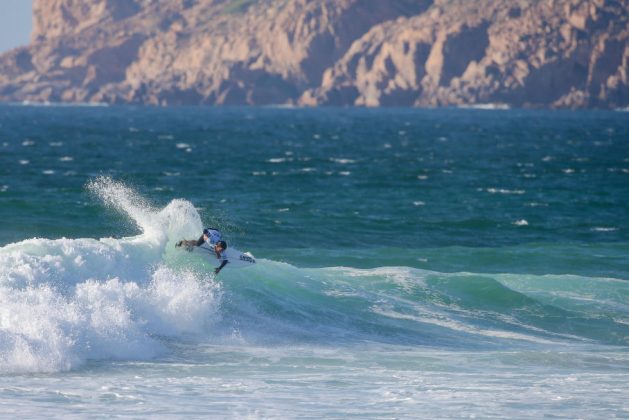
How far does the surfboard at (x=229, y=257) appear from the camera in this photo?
76.2 feet

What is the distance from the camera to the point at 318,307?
2383cm

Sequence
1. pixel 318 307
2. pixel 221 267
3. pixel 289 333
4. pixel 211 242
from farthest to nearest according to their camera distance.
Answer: pixel 318 307
pixel 211 242
pixel 221 267
pixel 289 333

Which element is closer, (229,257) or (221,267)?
(221,267)

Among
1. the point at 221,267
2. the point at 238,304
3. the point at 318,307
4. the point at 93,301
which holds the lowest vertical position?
the point at 318,307

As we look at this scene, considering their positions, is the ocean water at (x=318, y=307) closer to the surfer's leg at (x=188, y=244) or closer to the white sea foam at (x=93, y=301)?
the white sea foam at (x=93, y=301)

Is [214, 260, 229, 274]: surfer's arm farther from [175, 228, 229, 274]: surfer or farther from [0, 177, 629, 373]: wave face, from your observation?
[0, 177, 629, 373]: wave face

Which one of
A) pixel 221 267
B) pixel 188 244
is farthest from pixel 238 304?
pixel 188 244

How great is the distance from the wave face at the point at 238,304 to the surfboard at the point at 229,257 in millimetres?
279

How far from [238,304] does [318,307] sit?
1.77 m

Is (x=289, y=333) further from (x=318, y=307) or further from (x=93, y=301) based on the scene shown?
(x=93, y=301)

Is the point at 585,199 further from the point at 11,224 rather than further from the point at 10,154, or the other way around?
the point at 10,154

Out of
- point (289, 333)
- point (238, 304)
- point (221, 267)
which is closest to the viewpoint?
point (289, 333)

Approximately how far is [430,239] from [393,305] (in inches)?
456

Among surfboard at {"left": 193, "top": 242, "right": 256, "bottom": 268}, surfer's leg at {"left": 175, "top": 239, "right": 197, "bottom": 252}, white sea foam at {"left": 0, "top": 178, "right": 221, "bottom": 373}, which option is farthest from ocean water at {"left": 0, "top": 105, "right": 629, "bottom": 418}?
surfer's leg at {"left": 175, "top": 239, "right": 197, "bottom": 252}
